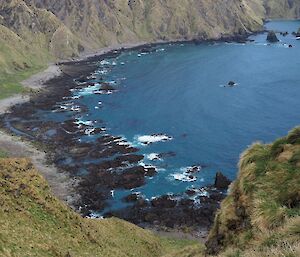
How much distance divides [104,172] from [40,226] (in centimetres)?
5800

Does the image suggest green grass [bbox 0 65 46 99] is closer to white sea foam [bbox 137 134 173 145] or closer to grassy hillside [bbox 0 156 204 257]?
white sea foam [bbox 137 134 173 145]

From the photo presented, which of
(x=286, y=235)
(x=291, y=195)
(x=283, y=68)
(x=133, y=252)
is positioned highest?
(x=286, y=235)

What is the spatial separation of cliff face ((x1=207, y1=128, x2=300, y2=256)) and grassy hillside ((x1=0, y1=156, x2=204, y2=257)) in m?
13.9

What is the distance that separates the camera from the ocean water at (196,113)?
102312 millimetres

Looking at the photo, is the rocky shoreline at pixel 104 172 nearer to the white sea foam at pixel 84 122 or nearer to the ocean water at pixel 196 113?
the white sea foam at pixel 84 122

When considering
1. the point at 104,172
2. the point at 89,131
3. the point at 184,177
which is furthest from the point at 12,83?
the point at 184,177

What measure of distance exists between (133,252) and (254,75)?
482 ft

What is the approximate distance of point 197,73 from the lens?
646 feet

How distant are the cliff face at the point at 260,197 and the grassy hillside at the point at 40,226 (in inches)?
548

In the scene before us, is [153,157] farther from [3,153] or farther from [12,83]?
[12,83]

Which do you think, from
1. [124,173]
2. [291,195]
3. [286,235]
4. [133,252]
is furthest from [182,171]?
[286,235]

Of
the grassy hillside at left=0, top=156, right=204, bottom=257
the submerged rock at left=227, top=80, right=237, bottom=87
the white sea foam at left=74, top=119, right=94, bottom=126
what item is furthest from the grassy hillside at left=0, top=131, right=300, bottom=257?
the submerged rock at left=227, top=80, right=237, bottom=87

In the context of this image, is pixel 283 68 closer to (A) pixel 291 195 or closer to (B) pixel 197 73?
(B) pixel 197 73

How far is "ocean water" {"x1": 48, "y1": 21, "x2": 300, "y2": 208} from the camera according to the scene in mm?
102312
